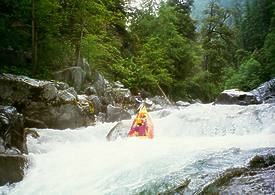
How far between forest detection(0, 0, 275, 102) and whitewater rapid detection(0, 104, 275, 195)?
4831 millimetres

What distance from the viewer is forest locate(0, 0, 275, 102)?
567 inches

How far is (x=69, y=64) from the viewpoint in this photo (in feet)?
55.0

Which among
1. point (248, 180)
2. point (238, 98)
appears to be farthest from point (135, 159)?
point (238, 98)

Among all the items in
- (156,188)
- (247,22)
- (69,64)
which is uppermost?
(247,22)

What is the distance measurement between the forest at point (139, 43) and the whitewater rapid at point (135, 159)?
4.83 m

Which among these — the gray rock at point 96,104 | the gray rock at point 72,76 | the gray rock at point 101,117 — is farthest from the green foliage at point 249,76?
the gray rock at point 101,117

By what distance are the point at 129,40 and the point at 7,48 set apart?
47.9ft

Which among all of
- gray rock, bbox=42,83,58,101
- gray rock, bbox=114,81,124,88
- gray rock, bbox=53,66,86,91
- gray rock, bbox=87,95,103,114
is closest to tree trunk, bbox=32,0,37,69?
gray rock, bbox=53,66,86,91

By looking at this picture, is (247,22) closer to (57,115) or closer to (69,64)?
(69,64)

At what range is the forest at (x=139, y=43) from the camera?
47.3ft

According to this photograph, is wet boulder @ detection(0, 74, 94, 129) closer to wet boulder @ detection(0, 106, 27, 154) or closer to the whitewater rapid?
the whitewater rapid

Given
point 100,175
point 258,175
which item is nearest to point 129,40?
point 100,175

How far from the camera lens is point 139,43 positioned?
2828 centimetres

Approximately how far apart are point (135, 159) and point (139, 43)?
22042 mm
